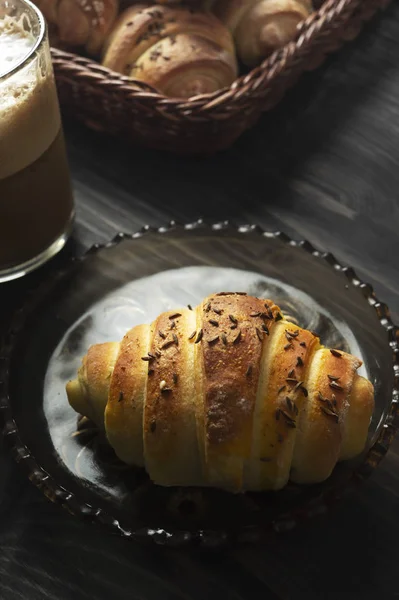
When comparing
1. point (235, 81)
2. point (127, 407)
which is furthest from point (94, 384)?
point (235, 81)

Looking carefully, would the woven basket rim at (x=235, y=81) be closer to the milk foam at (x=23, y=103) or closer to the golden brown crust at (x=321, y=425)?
the milk foam at (x=23, y=103)

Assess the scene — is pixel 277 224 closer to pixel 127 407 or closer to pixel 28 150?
pixel 28 150

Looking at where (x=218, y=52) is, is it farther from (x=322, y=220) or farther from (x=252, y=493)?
(x=252, y=493)

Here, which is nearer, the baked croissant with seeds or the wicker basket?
the baked croissant with seeds

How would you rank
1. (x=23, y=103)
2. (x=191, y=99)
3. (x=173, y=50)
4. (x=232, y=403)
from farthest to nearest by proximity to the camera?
(x=173, y=50)
(x=191, y=99)
(x=23, y=103)
(x=232, y=403)

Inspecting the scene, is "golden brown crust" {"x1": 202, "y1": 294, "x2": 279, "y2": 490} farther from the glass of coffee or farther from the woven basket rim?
the woven basket rim

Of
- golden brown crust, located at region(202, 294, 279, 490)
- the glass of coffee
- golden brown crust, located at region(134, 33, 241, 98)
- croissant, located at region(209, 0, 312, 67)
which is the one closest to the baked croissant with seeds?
golden brown crust, located at region(202, 294, 279, 490)

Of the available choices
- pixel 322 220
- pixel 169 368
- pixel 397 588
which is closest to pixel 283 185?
pixel 322 220
